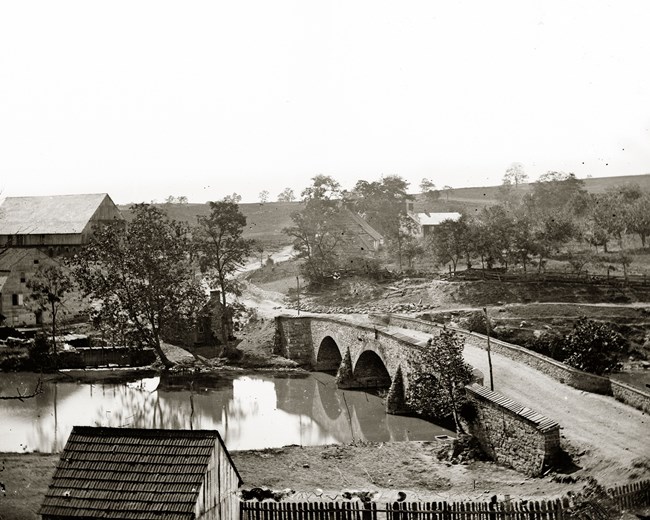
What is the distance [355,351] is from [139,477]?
26253 millimetres

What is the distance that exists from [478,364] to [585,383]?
5.64 metres

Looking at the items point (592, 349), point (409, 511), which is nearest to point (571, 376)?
point (592, 349)

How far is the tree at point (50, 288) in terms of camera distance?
164 ft

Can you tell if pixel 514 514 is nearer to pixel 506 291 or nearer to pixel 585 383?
pixel 585 383

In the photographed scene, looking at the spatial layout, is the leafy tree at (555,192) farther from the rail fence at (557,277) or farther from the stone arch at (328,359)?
the stone arch at (328,359)

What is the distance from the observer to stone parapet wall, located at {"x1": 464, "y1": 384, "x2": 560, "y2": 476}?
1934 centimetres

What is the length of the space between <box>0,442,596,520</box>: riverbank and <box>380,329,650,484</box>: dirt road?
1.13 m

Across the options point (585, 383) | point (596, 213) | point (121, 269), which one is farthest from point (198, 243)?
point (596, 213)

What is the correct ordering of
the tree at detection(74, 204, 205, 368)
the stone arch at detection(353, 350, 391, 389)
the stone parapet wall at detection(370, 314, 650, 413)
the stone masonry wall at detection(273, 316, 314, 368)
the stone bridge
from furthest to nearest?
the stone masonry wall at detection(273, 316, 314, 368), the tree at detection(74, 204, 205, 368), the stone arch at detection(353, 350, 391, 389), the stone bridge, the stone parapet wall at detection(370, 314, 650, 413)

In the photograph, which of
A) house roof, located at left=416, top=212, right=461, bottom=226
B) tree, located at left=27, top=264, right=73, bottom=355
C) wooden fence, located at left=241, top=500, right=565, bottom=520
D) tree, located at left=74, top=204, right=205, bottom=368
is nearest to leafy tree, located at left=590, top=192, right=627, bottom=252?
house roof, located at left=416, top=212, right=461, bottom=226

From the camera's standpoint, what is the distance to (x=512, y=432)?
69.5ft

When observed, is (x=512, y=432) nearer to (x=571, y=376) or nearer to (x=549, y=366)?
(x=571, y=376)

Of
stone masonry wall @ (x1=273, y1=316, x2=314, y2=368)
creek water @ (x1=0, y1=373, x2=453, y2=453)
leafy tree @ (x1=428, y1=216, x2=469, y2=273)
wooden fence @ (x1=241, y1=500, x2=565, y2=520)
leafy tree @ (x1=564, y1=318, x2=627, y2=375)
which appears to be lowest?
creek water @ (x1=0, y1=373, x2=453, y2=453)

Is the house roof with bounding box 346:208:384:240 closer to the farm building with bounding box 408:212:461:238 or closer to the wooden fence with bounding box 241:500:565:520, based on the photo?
the farm building with bounding box 408:212:461:238
